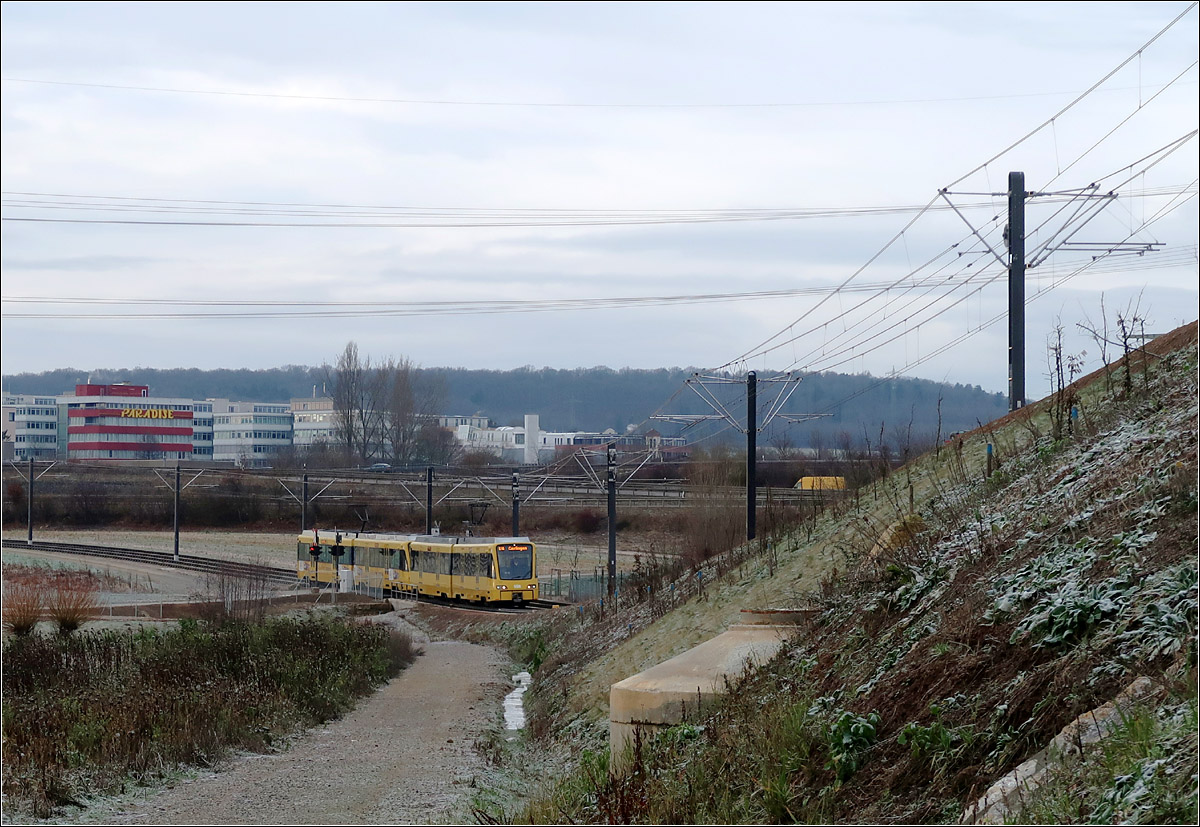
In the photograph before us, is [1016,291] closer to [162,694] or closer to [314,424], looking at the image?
[162,694]

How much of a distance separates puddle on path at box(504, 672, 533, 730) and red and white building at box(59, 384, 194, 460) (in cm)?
7814

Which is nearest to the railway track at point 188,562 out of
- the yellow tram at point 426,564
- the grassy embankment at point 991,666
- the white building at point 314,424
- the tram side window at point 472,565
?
the yellow tram at point 426,564

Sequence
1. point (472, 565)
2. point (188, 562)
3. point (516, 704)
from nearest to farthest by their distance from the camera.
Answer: point (516, 704)
point (472, 565)
point (188, 562)

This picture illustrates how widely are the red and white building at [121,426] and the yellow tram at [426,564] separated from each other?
5045cm

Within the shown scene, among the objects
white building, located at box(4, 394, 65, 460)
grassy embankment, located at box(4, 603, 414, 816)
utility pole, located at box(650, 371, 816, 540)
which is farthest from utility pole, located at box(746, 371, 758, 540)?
white building, located at box(4, 394, 65, 460)

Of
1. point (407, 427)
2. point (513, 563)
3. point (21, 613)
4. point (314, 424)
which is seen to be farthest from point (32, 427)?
point (21, 613)

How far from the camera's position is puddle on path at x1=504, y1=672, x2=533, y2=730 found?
23.0 meters

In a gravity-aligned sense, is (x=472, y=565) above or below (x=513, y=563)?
below

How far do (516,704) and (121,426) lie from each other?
282 feet

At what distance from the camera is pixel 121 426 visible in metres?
102

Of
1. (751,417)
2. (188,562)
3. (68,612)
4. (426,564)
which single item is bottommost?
(188,562)

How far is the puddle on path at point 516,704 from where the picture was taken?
23.0m

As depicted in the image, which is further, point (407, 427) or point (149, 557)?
point (407, 427)

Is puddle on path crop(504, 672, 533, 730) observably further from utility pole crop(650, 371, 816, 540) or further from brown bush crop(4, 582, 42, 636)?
brown bush crop(4, 582, 42, 636)
